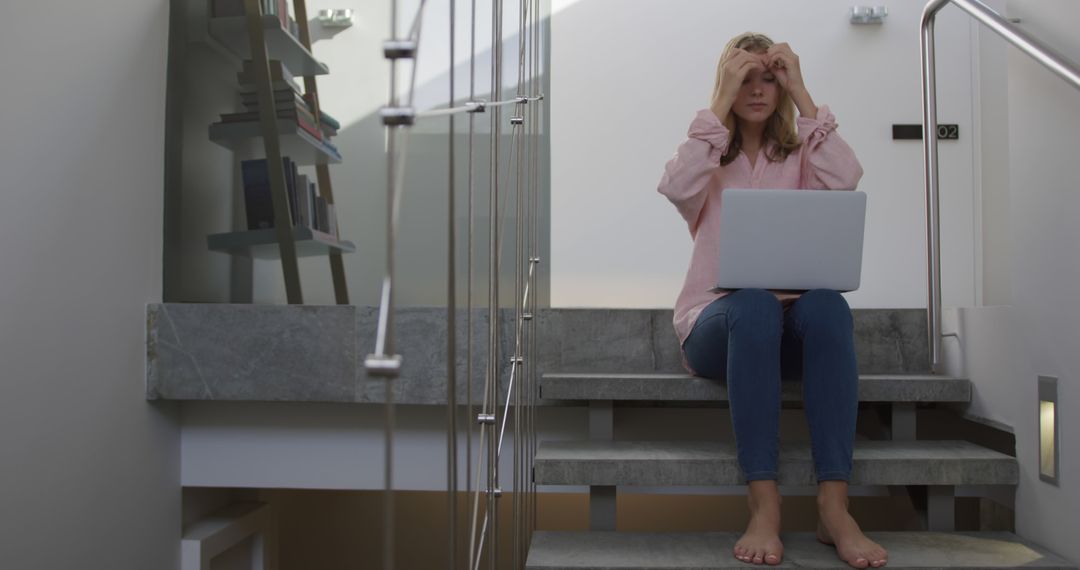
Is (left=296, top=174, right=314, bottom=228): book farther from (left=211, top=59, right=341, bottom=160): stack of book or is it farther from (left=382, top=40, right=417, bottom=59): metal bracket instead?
(left=382, top=40, right=417, bottom=59): metal bracket

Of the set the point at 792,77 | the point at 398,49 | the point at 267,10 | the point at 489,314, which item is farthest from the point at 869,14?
the point at 398,49

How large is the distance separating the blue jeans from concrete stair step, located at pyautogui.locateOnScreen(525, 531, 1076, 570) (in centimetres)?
14

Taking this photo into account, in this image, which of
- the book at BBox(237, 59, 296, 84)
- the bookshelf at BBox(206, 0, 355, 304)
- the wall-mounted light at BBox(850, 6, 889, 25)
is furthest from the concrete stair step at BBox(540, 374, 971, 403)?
the wall-mounted light at BBox(850, 6, 889, 25)

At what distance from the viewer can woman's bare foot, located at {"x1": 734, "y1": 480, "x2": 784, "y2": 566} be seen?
1.45 metres

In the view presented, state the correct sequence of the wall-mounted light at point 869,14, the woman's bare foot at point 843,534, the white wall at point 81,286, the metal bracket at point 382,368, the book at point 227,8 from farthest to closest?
the wall-mounted light at point 869,14 < the book at point 227,8 < the white wall at point 81,286 < the woman's bare foot at point 843,534 < the metal bracket at point 382,368

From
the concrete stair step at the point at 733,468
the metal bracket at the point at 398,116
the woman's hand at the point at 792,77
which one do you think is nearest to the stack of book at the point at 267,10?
the woman's hand at the point at 792,77

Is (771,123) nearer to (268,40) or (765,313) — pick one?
(765,313)

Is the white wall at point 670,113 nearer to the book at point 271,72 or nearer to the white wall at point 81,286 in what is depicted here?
the book at point 271,72

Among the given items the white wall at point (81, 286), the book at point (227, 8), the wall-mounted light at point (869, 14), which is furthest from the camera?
the wall-mounted light at point (869, 14)

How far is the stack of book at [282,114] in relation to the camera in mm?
2260

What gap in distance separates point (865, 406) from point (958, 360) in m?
0.22

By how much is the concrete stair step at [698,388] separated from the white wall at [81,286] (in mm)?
941

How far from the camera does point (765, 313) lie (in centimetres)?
155

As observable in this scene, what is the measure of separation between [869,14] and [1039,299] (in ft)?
6.51
